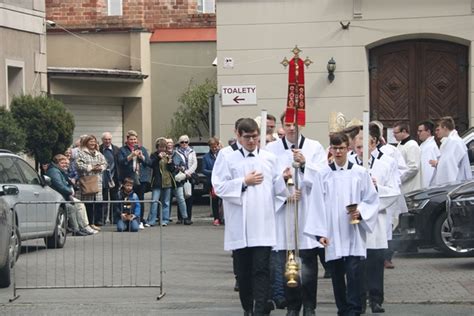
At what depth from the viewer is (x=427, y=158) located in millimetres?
16562

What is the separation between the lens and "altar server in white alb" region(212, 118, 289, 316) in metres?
10.1

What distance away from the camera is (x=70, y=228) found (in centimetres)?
1462

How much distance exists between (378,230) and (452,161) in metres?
5.94

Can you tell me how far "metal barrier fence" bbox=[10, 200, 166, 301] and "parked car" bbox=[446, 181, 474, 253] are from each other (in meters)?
3.67

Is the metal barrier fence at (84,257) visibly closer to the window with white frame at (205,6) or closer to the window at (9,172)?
the window at (9,172)

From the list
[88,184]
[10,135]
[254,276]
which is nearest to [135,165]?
[88,184]

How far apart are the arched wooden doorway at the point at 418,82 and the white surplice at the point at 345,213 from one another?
13089 millimetres

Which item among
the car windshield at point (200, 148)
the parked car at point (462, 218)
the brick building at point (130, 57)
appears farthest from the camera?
the brick building at point (130, 57)

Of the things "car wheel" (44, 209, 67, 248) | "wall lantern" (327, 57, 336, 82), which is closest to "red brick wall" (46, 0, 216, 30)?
"wall lantern" (327, 57, 336, 82)

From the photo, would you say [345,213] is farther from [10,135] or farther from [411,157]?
[10,135]

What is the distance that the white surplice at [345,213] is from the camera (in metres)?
9.89

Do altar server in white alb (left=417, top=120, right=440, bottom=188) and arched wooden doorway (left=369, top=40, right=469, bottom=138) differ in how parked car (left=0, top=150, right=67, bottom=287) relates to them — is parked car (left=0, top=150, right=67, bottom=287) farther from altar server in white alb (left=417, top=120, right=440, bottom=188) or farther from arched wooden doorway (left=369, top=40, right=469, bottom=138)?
arched wooden doorway (left=369, top=40, right=469, bottom=138)

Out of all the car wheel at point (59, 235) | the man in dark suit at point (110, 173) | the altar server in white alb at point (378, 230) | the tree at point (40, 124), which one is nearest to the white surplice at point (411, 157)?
the altar server in white alb at point (378, 230)

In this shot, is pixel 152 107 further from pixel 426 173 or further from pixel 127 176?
pixel 426 173
